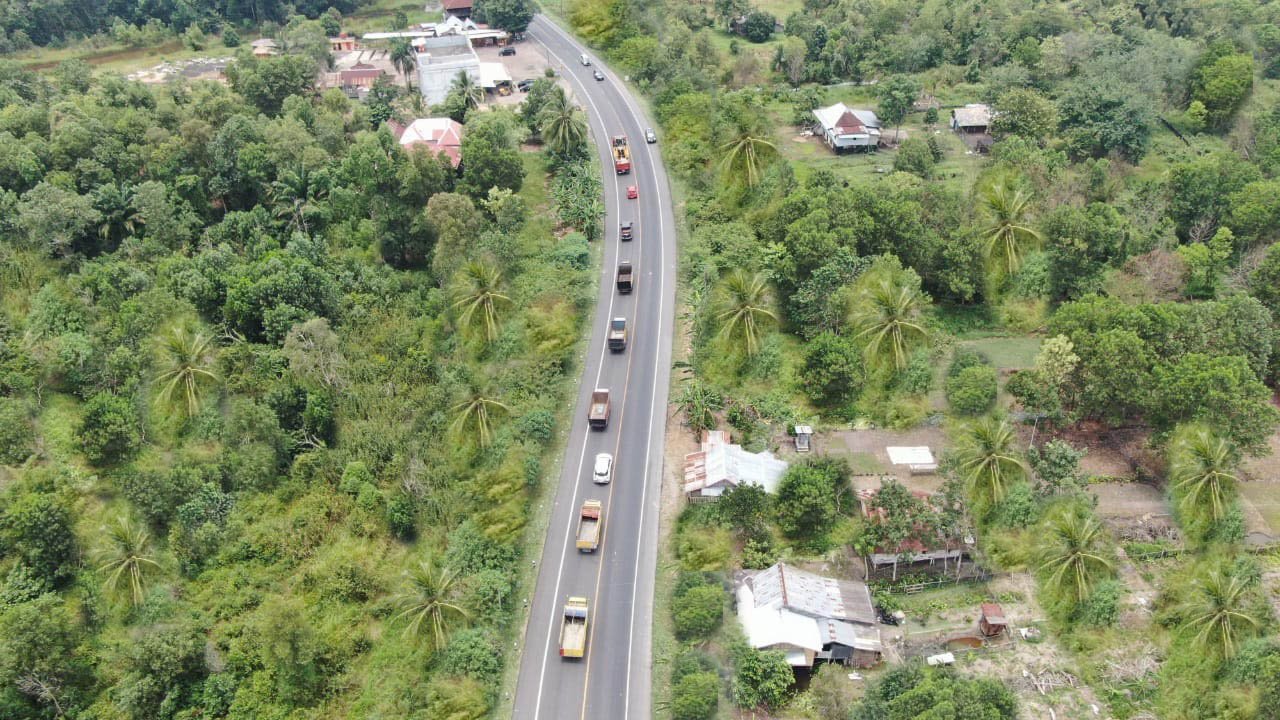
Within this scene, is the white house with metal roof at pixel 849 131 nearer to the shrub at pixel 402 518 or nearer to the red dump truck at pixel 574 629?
the shrub at pixel 402 518

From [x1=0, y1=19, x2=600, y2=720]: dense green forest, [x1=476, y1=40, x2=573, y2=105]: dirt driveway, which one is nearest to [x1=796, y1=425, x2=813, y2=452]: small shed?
[x1=0, y1=19, x2=600, y2=720]: dense green forest

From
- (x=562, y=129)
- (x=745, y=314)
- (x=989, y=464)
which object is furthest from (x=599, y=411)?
(x=562, y=129)

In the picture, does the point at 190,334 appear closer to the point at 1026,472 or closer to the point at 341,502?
the point at 341,502

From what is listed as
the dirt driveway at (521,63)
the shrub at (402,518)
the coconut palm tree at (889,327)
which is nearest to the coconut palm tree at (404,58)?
the dirt driveway at (521,63)

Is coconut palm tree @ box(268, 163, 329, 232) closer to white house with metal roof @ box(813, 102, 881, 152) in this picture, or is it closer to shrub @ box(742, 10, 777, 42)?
white house with metal roof @ box(813, 102, 881, 152)

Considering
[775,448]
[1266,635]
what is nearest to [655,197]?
[775,448]

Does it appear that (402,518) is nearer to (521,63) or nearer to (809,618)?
(809,618)
